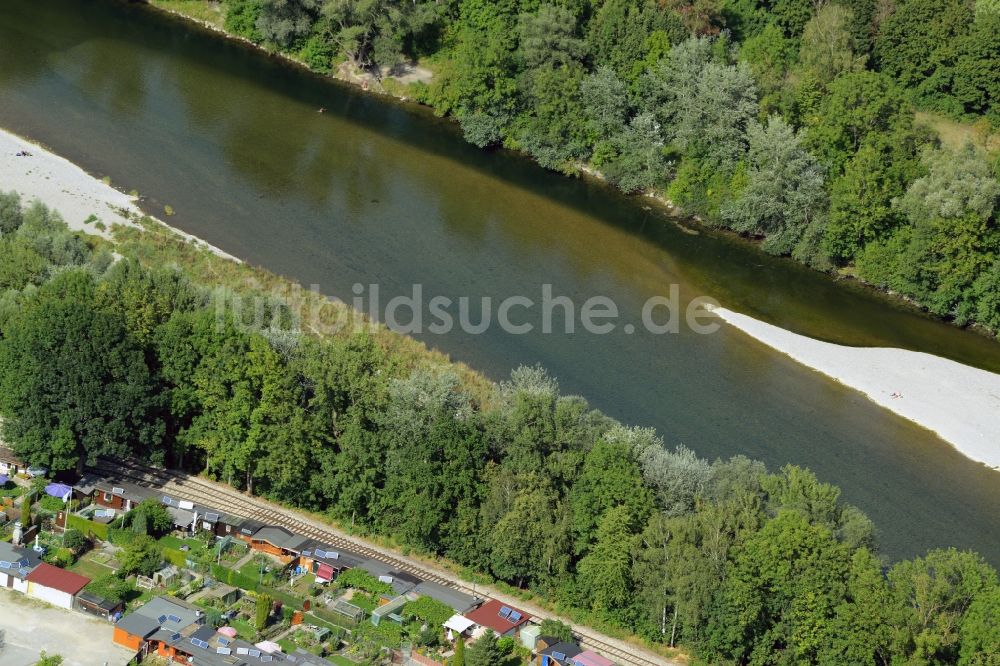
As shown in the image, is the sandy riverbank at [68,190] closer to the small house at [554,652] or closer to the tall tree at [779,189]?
the tall tree at [779,189]

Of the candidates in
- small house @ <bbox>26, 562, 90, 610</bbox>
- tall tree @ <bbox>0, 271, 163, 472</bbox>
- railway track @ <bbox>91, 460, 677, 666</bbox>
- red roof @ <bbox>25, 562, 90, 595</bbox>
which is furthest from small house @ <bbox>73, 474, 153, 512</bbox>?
small house @ <bbox>26, 562, 90, 610</bbox>

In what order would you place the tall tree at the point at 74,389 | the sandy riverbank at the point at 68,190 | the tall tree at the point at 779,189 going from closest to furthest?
the tall tree at the point at 74,389
the sandy riverbank at the point at 68,190
the tall tree at the point at 779,189

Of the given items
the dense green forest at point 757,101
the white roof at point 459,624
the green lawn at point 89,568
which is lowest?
the green lawn at point 89,568

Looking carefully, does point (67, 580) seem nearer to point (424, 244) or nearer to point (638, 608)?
point (638, 608)

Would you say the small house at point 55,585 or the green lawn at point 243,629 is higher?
the green lawn at point 243,629

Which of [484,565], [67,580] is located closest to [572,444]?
[484,565]

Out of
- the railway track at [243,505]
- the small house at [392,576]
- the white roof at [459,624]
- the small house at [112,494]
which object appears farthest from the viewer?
the small house at [112,494]

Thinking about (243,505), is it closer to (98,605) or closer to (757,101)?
(98,605)

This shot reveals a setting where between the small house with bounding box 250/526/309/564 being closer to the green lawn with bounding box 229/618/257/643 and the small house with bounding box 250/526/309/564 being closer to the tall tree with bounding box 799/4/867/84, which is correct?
the green lawn with bounding box 229/618/257/643

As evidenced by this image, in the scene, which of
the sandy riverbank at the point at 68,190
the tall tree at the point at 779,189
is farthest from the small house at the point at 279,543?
the tall tree at the point at 779,189
